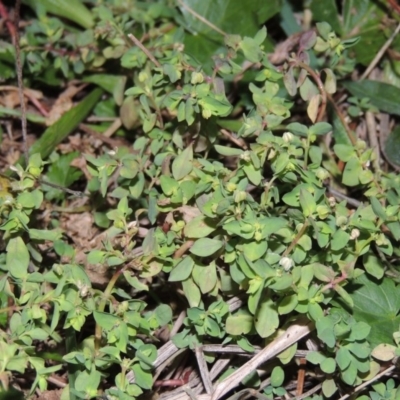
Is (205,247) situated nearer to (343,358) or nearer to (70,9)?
(343,358)

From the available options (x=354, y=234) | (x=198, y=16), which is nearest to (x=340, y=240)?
(x=354, y=234)

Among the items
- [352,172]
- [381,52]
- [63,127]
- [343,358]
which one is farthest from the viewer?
[381,52]

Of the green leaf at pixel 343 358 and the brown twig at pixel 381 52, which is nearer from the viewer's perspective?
the green leaf at pixel 343 358

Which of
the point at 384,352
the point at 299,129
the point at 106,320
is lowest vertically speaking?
the point at 106,320

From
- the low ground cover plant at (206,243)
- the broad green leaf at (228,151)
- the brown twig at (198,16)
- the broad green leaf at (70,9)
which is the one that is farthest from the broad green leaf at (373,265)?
the broad green leaf at (70,9)

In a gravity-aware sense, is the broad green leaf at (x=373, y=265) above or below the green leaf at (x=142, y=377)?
above

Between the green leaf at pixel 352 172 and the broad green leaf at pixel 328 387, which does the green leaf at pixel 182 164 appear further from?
the broad green leaf at pixel 328 387

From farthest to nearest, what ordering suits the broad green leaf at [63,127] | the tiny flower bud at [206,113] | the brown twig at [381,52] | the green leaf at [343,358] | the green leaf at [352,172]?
the brown twig at [381,52] < the broad green leaf at [63,127] < the green leaf at [352,172] < the tiny flower bud at [206,113] < the green leaf at [343,358]
